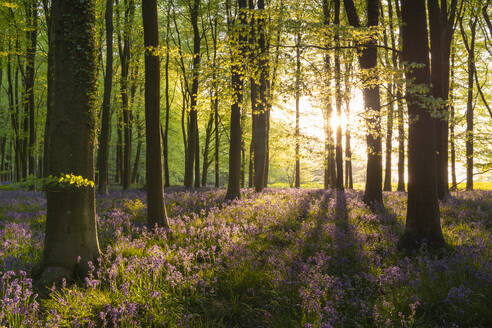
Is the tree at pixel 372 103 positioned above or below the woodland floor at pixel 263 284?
above

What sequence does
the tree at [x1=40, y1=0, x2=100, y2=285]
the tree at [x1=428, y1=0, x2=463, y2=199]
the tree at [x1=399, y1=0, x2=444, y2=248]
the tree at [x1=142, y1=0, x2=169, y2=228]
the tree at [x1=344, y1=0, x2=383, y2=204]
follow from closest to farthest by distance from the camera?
the tree at [x1=40, y1=0, x2=100, y2=285] → the tree at [x1=399, y1=0, x2=444, y2=248] → the tree at [x1=142, y1=0, x2=169, y2=228] → the tree at [x1=428, y1=0, x2=463, y2=199] → the tree at [x1=344, y1=0, x2=383, y2=204]

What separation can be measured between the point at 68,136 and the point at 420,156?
22.1 ft

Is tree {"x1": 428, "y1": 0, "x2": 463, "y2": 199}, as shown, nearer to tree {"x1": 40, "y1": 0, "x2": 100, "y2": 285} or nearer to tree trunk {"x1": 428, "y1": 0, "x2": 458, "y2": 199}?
tree trunk {"x1": 428, "y1": 0, "x2": 458, "y2": 199}

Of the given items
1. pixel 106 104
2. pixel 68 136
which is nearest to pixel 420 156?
pixel 68 136

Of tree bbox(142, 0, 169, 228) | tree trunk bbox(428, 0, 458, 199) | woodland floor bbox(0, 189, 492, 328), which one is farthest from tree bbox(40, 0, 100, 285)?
tree trunk bbox(428, 0, 458, 199)

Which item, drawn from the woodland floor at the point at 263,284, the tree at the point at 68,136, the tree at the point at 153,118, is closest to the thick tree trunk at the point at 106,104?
the tree at the point at 153,118

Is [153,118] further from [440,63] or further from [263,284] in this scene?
[440,63]

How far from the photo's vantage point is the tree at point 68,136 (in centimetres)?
443

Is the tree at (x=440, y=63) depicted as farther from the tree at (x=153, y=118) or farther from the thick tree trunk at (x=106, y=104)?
the thick tree trunk at (x=106, y=104)

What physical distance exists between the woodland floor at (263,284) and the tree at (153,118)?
2.15ft

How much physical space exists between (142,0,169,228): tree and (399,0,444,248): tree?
18.6 ft

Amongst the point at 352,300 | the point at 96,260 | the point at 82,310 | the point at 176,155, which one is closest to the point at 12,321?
the point at 82,310

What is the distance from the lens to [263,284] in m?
4.40

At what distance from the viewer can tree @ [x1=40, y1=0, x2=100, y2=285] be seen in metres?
4.43
